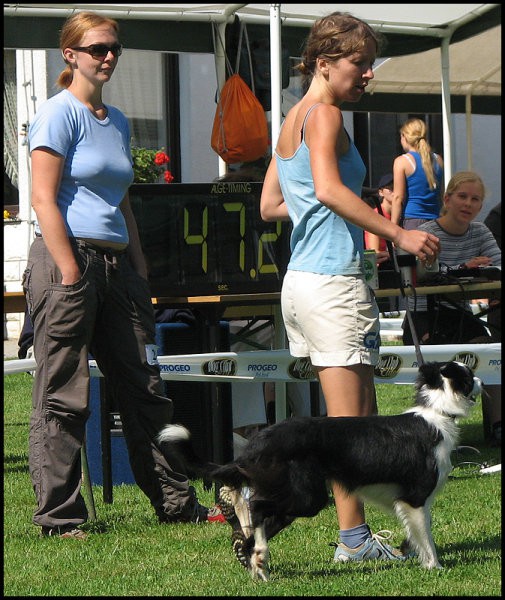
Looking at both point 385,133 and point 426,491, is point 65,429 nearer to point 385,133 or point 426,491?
point 426,491

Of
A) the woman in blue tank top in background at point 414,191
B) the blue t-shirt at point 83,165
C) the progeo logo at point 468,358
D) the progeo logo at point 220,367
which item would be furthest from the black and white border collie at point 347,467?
the woman in blue tank top in background at point 414,191

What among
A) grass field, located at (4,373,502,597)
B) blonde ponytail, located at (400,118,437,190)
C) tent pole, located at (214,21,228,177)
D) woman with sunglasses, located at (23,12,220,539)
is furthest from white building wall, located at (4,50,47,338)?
woman with sunglasses, located at (23,12,220,539)

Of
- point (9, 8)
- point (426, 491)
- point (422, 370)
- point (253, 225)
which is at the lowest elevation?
point (426, 491)

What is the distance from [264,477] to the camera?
14.1ft

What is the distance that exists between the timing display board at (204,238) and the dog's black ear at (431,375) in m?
1.81

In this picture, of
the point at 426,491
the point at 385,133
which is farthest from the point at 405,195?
the point at 385,133

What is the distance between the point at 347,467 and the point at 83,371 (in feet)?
4.67

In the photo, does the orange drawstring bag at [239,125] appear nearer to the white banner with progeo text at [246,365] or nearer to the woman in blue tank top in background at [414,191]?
the woman in blue tank top in background at [414,191]

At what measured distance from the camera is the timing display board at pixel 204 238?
6.17 meters

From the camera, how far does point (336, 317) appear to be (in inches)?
174

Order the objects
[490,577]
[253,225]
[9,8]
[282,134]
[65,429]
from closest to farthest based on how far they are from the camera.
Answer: [490,577], [282,134], [65,429], [253,225], [9,8]

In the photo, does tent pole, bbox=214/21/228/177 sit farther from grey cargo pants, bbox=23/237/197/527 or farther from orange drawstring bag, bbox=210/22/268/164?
grey cargo pants, bbox=23/237/197/527

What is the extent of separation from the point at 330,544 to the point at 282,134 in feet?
5.34

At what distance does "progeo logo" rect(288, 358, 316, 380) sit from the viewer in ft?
20.3
